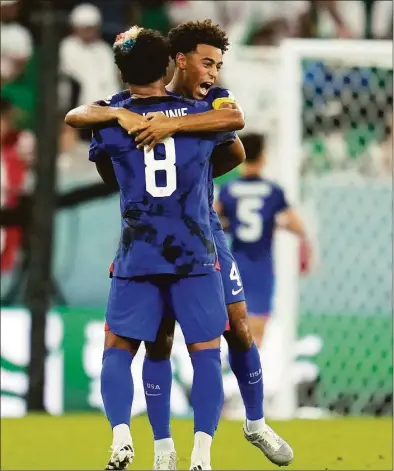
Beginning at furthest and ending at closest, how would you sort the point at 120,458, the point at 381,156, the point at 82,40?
the point at 381,156, the point at 82,40, the point at 120,458

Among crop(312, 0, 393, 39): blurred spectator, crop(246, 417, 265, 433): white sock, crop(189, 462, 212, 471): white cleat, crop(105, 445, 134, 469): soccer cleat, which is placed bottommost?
crop(189, 462, 212, 471): white cleat

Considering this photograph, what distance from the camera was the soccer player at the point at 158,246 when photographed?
4.14 metres

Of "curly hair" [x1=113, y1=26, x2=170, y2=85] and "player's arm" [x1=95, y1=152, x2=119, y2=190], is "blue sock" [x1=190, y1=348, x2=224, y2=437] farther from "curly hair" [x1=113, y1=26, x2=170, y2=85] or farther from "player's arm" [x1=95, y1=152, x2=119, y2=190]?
"curly hair" [x1=113, y1=26, x2=170, y2=85]

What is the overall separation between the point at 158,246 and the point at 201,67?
0.63m

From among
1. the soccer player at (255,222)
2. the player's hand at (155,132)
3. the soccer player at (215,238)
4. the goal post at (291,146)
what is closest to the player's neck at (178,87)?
the soccer player at (215,238)

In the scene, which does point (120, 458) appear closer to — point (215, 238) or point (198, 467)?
point (198, 467)

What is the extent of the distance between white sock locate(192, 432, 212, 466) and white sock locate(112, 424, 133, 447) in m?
0.22

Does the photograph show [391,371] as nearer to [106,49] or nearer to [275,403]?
[275,403]

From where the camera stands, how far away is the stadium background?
845 centimetres

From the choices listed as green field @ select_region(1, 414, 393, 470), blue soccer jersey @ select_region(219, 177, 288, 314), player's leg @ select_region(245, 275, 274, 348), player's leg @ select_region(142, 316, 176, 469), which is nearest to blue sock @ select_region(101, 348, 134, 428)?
player's leg @ select_region(142, 316, 176, 469)

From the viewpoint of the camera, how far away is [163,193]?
4.14 m

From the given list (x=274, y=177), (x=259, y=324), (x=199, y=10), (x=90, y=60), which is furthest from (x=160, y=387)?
(x=199, y=10)

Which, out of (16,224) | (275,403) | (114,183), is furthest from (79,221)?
(114,183)

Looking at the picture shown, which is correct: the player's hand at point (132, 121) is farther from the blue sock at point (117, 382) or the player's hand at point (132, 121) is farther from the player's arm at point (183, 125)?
the blue sock at point (117, 382)
